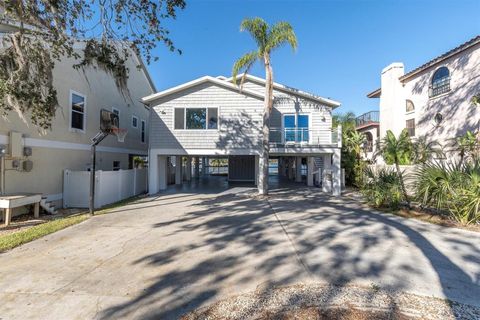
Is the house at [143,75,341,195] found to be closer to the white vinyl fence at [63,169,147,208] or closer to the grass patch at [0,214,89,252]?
the white vinyl fence at [63,169,147,208]

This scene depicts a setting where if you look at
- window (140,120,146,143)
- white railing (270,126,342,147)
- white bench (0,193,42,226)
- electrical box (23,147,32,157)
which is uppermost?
window (140,120,146,143)

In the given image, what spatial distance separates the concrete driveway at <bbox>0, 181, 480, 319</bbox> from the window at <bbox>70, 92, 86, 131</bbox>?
553 cm

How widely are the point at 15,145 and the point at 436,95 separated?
20974mm

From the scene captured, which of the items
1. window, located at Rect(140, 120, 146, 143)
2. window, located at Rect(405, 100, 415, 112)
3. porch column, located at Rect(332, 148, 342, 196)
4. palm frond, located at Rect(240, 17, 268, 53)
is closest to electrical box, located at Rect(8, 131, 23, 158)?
window, located at Rect(140, 120, 146, 143)

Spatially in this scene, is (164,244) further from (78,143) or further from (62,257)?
Result: (78,143)

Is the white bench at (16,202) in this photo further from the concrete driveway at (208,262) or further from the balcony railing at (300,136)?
the balcony railing at (300,136)

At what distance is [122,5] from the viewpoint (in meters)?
5.78

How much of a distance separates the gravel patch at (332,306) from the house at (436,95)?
1424 cm

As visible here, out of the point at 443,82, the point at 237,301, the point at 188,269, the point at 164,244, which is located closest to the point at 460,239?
the point at 237,301

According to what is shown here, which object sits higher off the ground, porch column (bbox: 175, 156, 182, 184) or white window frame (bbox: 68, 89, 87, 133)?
white window frame (bbox: 68, 89, 87, 133)

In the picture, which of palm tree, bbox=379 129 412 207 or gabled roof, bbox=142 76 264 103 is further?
gabled roof, bbox=142 76 264 103

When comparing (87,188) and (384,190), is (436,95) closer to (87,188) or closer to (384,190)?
(384,190)

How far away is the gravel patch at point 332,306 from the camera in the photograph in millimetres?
2877

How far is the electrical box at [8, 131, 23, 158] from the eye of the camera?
7856 millimetres
